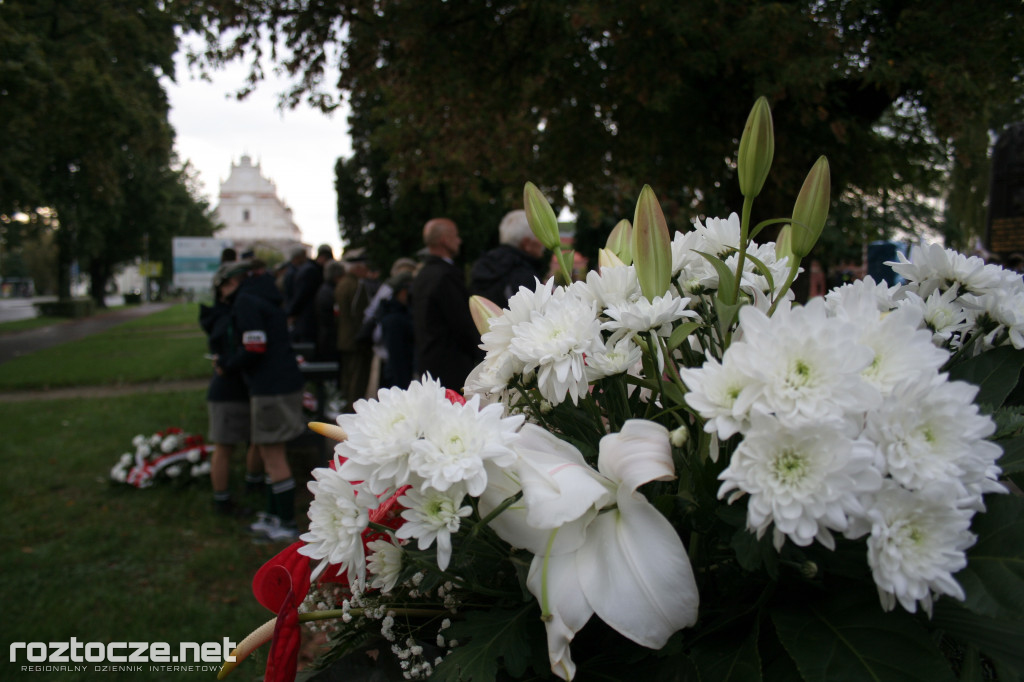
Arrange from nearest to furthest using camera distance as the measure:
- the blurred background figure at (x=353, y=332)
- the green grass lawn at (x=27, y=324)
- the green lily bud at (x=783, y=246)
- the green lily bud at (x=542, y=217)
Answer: the green lily bud at (x=783, y=246)
the green lily bud at (x=542, y=217)
the blurred background figure at (x=353, y=332)
the green grass lawn at (x=27, y=324)

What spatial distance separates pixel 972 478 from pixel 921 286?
447 millimetres

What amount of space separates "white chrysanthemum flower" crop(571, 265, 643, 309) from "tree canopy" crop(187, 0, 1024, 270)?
3523mm

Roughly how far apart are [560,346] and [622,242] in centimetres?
37

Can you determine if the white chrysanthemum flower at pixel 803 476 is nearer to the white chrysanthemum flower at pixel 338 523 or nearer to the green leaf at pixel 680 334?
the green leaf at pixel 680 334

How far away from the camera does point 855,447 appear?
0.63 metres

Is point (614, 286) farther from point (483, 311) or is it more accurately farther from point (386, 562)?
point (386, 562)

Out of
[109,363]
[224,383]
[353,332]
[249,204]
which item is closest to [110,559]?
[224,383]

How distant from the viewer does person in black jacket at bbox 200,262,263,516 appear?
15.7 feet

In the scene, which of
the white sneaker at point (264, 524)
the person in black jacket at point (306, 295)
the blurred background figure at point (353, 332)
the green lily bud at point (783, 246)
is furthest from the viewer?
the person in black jacket at point (306, 295)

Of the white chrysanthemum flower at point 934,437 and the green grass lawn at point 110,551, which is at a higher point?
the white chrysanthemum flower at point 934,437

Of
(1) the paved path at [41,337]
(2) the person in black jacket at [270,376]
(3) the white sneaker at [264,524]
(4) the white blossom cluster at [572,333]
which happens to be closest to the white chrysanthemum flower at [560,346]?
(4) the white blossom cluster at [572,333]

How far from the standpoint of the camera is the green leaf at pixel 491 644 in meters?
0.82

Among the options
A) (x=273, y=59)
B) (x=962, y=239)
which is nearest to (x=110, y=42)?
(x=273, y=59)

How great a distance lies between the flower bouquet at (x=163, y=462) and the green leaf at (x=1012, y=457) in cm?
627
